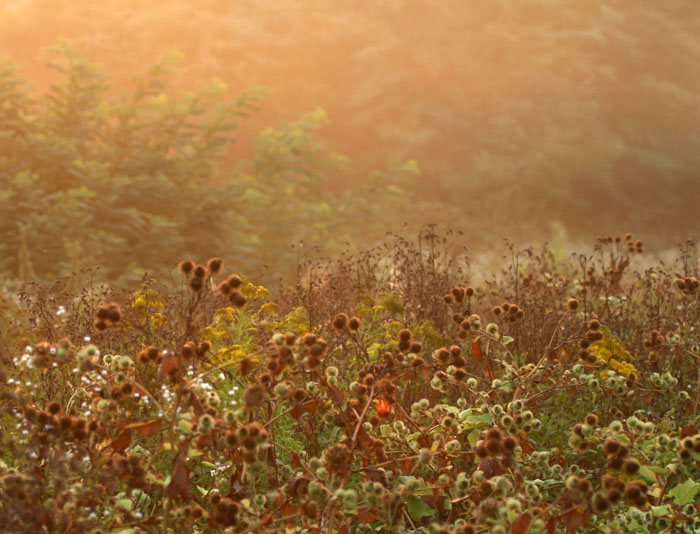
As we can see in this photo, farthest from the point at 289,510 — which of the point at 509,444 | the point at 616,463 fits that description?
the point at 616,463

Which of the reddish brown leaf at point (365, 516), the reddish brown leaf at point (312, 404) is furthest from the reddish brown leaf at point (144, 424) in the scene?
the reddish brown leaf at point (365, 516)

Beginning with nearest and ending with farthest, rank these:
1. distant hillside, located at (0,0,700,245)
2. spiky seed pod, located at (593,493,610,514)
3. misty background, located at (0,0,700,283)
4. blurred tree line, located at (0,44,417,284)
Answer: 1. spiky seed pod, located at (593,493,610,514)
2. blurred tree line, located at (0,44,417,284)
3. misty background, located at (0,0,700,283)
4. distant hillside, located at (0,0,700,245)

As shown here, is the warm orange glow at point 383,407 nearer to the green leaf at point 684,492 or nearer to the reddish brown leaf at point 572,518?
the reddish brown leaf at point 572,518

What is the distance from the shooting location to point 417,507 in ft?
8.83

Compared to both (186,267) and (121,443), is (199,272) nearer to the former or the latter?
(186,267)

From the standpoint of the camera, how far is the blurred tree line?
472 inches

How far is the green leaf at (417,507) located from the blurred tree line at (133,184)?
30.8 ft

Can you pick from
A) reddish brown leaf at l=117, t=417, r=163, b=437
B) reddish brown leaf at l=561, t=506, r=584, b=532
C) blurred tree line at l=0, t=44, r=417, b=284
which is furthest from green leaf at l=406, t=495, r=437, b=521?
blurred tree line at l=0, t=44, r=417, b=284

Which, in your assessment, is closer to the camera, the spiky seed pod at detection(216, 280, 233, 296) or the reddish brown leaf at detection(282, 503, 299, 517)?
the spiky seed pod at detection(216, 280, 233, 296)

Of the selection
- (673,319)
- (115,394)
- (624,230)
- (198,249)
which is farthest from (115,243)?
(624,230)

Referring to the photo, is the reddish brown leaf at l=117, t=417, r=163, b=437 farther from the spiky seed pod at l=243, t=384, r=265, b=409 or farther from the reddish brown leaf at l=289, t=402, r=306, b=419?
the reddish brown leaf at l=289, t=402, r=306, b=419

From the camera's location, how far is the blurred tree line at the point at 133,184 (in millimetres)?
11977

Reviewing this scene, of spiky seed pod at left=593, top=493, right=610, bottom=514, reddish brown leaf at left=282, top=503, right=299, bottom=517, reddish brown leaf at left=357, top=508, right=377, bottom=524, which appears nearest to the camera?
spiky seed pod at left=593, top=493, right=610, bottom=514

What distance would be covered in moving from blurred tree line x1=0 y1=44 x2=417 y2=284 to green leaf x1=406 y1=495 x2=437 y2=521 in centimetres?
939
